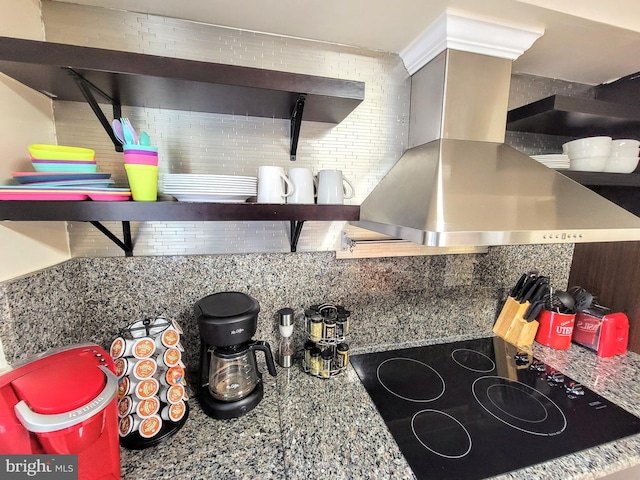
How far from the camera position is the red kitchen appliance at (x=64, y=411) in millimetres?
435

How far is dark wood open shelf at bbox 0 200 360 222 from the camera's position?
570mm

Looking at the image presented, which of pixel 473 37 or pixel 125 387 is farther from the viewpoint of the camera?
pixel 473 37

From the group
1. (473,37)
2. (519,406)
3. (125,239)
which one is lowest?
(519,406)

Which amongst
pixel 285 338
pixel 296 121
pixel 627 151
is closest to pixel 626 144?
pixel 627 151

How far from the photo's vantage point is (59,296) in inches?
28.7

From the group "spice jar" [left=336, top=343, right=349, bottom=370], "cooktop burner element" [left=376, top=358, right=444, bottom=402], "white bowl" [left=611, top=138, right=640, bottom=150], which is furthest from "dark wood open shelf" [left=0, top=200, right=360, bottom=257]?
"white bowl" [left=611, top=138, right=640, bottom=150]

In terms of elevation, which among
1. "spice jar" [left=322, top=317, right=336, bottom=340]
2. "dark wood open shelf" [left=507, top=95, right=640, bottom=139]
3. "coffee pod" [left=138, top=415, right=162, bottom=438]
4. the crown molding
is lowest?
"coffee pod" [left=138, top=415, right=162, bottom=438]

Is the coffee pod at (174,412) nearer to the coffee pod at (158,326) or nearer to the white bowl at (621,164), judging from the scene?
the coffee pod at (158,326)

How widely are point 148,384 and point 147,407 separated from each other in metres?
0.06

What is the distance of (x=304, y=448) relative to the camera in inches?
26.6

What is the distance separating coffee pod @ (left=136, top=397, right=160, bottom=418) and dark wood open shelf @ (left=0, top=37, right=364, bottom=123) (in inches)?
31.0

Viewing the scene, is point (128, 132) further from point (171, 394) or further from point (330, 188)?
point (171, 394)

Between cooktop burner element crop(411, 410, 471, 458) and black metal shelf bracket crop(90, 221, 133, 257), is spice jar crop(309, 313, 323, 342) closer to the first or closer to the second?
cooktop burner element crop(411, 410, 471, 458)

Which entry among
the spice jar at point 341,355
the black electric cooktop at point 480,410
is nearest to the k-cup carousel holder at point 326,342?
the spice jar at point 341,355
